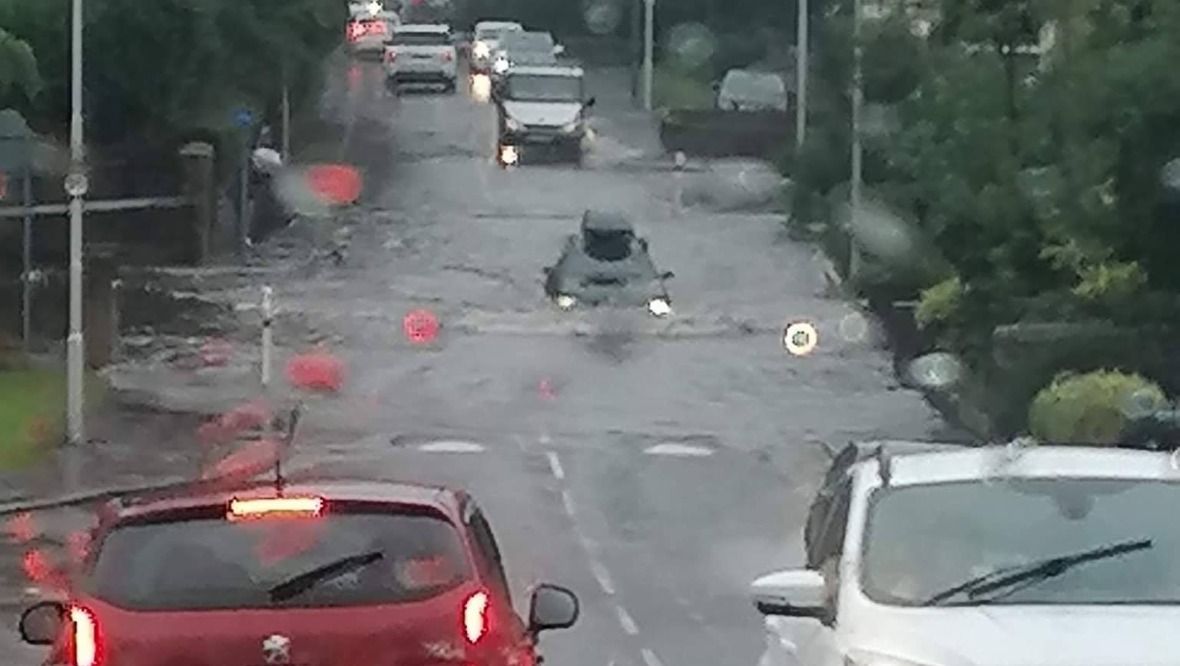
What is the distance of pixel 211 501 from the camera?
33.1 ft

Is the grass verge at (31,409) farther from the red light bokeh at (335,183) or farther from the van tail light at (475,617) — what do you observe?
the red light bokeh at (335,183)

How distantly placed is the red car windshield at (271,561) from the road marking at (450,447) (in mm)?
20433

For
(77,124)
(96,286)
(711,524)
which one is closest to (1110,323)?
(711,524)

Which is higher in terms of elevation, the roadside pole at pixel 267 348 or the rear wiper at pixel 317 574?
the rear wiper at pixel 317 574

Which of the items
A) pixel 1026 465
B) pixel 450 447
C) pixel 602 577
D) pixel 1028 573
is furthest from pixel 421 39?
pixel 1028 573

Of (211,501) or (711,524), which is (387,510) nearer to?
(211,501)

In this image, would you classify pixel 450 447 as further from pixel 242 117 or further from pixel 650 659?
pixel 242 117

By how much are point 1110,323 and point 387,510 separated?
67.7 ft

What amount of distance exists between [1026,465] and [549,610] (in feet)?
6.54

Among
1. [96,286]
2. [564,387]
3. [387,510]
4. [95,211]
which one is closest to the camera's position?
[387,510]

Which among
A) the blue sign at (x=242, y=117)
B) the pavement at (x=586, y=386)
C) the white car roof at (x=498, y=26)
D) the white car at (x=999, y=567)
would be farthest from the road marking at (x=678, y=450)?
the white car roof at (x=498, y=26)

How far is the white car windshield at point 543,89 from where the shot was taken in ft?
211

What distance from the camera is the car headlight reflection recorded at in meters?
43.1

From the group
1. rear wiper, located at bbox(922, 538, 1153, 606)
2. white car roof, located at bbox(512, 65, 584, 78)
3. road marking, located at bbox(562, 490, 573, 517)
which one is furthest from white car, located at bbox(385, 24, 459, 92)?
rear wiper, located at bbox(922, 538, 1153, 606)
